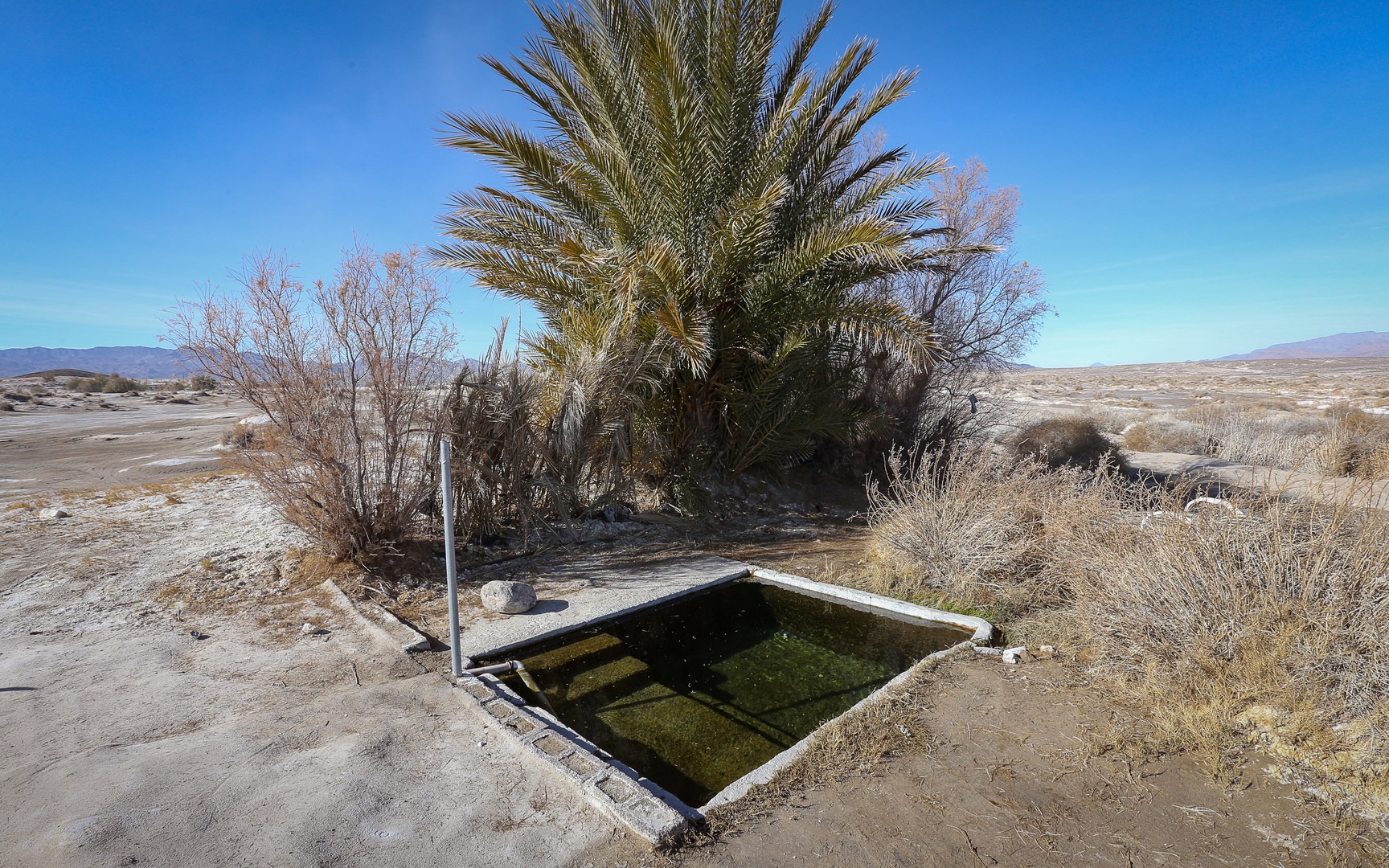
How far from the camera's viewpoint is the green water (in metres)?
3.68

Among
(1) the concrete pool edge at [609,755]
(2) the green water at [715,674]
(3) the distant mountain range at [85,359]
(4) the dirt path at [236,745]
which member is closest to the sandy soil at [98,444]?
(4) the dirt path at [236,745]

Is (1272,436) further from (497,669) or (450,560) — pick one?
(450,560)

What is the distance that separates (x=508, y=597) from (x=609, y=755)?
2112mm

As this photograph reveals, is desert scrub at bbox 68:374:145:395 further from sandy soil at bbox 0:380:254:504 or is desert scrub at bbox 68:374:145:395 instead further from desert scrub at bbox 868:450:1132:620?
desert scrub at bbox 868:450:1132:620

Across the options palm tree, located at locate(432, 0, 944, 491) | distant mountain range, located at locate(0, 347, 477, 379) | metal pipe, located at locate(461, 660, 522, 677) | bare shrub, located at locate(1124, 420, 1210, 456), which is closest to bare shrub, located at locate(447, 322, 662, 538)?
palm tree, located at locate(432, 0, 944, 491)

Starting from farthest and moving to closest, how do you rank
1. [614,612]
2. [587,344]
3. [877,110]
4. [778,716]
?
[877,110] → [587,344] → [614,612] → [778,716]

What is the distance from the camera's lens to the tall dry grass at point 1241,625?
123 inches

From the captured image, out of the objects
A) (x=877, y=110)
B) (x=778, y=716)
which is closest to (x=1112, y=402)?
(x=877, y=110)

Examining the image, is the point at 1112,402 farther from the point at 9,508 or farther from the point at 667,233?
the point at 9,508

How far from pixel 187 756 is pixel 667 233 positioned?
6.56 m

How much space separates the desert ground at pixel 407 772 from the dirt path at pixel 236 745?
0.5 inches

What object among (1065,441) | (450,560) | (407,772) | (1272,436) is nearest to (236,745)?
(407,772)

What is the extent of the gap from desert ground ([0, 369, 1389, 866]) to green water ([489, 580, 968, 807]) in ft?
1.72

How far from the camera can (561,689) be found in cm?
422
